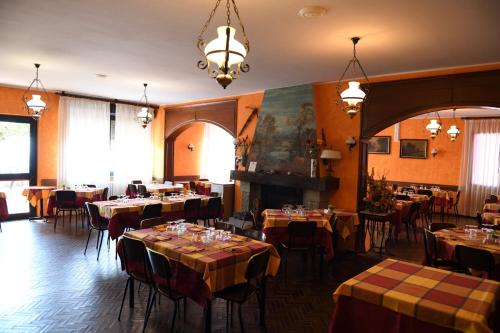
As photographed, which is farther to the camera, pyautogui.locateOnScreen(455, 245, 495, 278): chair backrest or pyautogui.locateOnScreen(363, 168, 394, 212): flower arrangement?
pyautogui.locateOnScreen(363, 168, 394, 212): flower arrangement

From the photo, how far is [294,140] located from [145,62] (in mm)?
3495

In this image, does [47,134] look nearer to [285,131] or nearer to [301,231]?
[285,131]

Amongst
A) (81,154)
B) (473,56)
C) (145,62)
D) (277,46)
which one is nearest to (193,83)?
(145,62)

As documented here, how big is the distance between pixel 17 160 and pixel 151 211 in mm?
5511

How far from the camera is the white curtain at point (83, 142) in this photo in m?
9.85

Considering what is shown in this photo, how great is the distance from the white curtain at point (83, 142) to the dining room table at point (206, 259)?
6.90m

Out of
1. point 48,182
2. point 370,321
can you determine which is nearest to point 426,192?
point 370,321

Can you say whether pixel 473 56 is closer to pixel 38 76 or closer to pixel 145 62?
pixel 145 62

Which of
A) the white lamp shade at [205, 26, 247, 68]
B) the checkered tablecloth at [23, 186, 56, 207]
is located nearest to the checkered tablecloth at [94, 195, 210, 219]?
the checkered tablecloth at [23, 186, 56, 207]

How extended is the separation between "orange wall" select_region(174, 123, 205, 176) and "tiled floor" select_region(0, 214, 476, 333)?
19.7 feet

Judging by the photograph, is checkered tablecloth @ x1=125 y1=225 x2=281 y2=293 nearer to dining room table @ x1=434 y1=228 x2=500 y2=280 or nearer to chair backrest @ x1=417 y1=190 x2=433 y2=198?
dining room table @ x1=434 y1=228 x2=500 y2=280

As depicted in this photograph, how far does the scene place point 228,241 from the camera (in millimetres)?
4004

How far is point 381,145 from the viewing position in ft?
43.7

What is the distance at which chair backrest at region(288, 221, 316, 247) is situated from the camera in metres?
5.16
